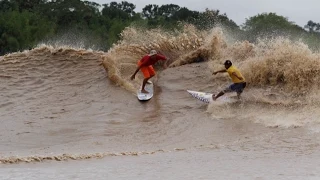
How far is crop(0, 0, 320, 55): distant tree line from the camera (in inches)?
1655

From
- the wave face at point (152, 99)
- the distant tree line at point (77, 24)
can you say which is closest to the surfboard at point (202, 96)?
the wave face at point (152, 99)

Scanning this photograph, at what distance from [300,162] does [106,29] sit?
45367mm

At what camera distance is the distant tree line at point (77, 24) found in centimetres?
4203

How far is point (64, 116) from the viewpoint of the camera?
1256 cm

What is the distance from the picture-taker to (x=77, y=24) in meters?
49.7

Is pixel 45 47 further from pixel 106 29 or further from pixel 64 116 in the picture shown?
pixel 106 29

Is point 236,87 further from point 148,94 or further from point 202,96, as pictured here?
point 148,94

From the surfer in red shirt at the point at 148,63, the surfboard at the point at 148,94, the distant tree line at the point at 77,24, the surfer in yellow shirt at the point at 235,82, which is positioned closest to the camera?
the surfer in yellow shirt at the point at 235,82

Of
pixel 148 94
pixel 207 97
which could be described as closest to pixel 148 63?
pixel 148 94

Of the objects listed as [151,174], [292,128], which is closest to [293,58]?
[292,128]

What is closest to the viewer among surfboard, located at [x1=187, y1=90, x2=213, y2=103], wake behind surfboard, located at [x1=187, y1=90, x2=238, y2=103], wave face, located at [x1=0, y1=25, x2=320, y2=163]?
wave face, located at [x1=0, y1=25, x2=320, y2=163]

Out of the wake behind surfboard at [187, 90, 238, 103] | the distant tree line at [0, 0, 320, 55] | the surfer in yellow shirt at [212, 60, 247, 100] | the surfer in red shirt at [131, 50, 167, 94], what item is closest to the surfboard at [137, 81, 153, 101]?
the surfer in red shirt at [131, 50, 167, 94]

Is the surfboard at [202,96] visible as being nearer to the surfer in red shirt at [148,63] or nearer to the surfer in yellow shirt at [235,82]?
the surfer in yellow shirt at [235,82]

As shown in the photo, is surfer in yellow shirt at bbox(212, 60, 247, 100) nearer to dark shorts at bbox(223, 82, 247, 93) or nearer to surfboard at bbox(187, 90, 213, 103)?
dark shorts at bbox(223, 82, 247, 93)
